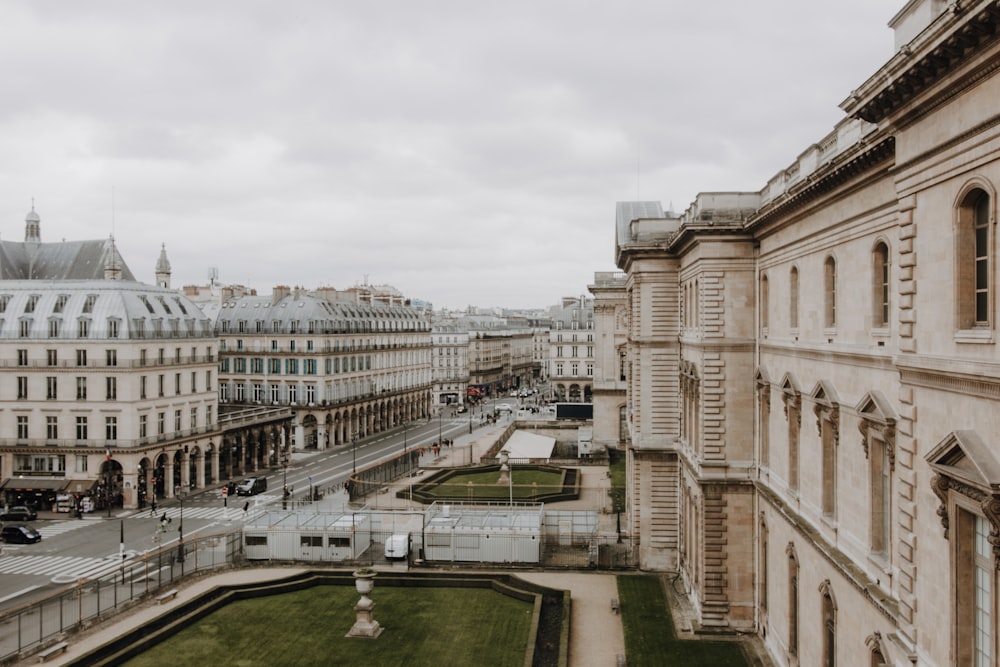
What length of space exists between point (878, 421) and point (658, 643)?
54.1 ft

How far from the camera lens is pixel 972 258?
13031 mm

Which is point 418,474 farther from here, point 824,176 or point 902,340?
point 902,340

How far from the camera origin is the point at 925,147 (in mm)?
14195

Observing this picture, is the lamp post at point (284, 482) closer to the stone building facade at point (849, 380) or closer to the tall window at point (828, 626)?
the stone building facade at point (849, 380)

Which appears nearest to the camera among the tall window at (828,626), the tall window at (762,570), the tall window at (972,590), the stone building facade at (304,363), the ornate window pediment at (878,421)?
the tall window at (972,590)

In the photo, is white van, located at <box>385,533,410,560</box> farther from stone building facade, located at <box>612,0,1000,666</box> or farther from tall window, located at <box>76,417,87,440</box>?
tall window, located at <box>76,417,87,440</box>

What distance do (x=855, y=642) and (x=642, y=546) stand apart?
21730mm

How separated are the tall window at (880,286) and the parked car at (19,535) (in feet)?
165

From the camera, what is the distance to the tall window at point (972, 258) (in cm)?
1284

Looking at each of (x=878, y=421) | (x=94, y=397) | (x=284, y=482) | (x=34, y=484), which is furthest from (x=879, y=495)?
(x=34, y=484)

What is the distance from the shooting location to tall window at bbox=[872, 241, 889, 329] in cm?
1955

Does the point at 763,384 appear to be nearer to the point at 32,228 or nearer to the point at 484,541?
the point at 484,541

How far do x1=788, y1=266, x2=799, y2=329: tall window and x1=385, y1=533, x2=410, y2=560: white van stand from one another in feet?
81.2

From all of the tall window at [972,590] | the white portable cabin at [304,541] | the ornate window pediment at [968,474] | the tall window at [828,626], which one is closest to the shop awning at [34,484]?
the white portable cabin at [304,541]
